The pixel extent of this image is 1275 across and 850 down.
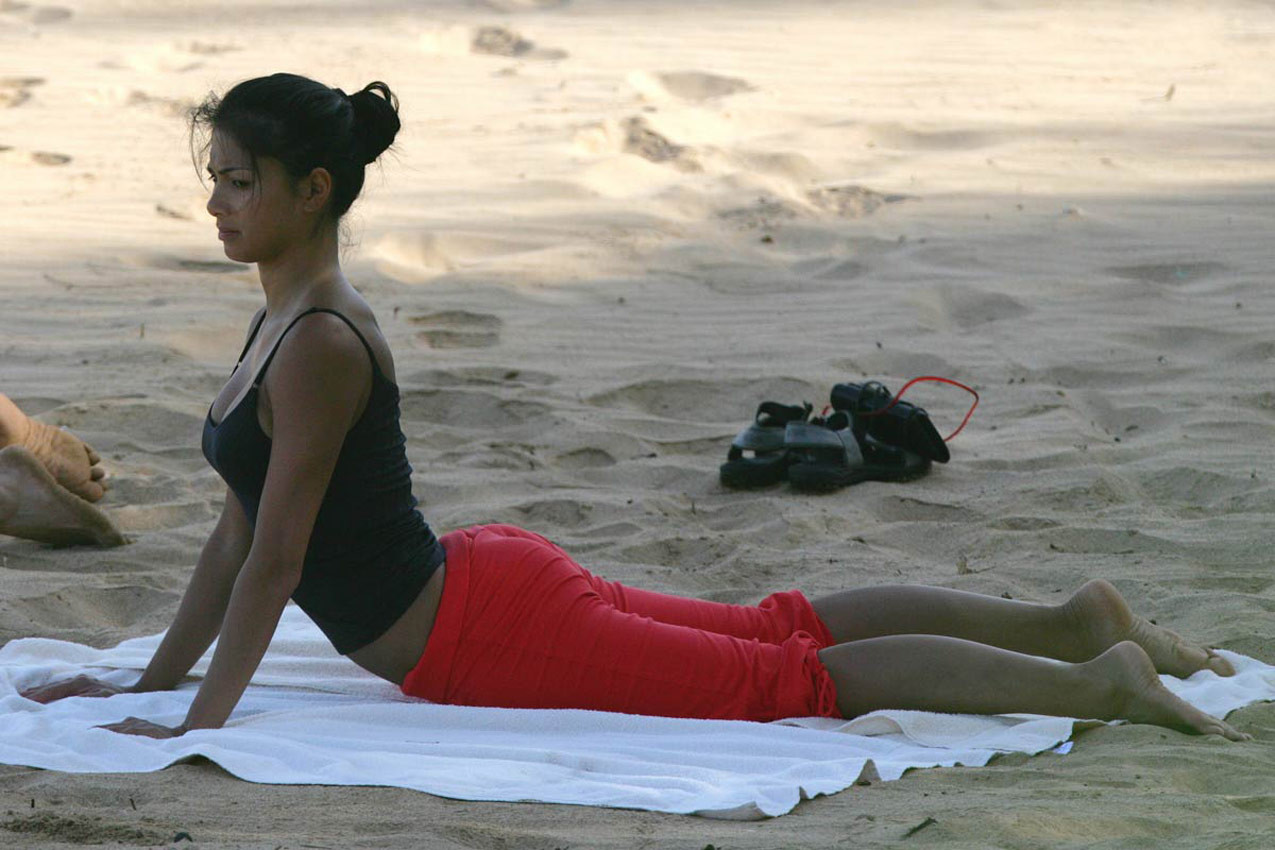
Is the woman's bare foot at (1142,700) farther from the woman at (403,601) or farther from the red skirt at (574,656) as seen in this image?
the red skirt at (574,656)

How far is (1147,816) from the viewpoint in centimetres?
235

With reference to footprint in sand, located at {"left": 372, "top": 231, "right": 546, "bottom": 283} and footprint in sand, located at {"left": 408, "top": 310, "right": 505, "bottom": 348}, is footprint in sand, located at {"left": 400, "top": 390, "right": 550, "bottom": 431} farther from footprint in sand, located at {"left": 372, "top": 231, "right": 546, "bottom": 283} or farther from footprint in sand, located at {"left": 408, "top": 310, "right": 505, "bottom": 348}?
footprint in sand, located at {"left": 372, "top": 231, "right": 546, "bottom": 283}

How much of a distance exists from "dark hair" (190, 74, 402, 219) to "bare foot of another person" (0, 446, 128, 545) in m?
1.54

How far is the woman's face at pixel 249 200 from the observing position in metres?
2.75

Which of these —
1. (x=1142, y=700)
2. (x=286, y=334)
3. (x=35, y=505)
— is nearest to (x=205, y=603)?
(x=286, y=334)

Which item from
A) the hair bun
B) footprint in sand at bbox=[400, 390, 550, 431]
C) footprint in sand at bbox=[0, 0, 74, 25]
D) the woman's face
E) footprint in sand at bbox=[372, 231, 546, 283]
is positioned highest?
the hair bun

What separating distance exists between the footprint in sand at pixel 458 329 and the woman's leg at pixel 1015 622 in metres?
3.17

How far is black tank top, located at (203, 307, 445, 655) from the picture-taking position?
2828 mm

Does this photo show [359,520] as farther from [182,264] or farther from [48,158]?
[48,158]

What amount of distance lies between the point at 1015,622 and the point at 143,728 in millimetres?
1649

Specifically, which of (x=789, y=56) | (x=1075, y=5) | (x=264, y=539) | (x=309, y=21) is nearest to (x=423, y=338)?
(x=264, y=539)

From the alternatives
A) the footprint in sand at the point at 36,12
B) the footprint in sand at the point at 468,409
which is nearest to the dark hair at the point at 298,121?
the footprint in sand at the point at 468,409

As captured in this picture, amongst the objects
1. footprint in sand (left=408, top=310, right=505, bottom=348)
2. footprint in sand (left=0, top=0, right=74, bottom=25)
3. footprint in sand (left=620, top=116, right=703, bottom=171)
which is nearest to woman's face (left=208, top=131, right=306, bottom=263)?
footprint in sand (left=408, top=310, right=505, bottom=348)

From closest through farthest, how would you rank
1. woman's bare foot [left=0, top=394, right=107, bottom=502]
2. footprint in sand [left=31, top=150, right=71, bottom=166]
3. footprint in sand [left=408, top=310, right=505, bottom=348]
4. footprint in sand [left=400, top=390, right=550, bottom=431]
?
woman's bare foot [left=0, top=394, right=107, bottom=502] < footprint in sand [left=400, top=390, right=550, bottom=431] < footprint in sand [left=408, top=310, right=505, bottom=348] < footprint in sand [left=31, top=150, right=71, bottom=166]
